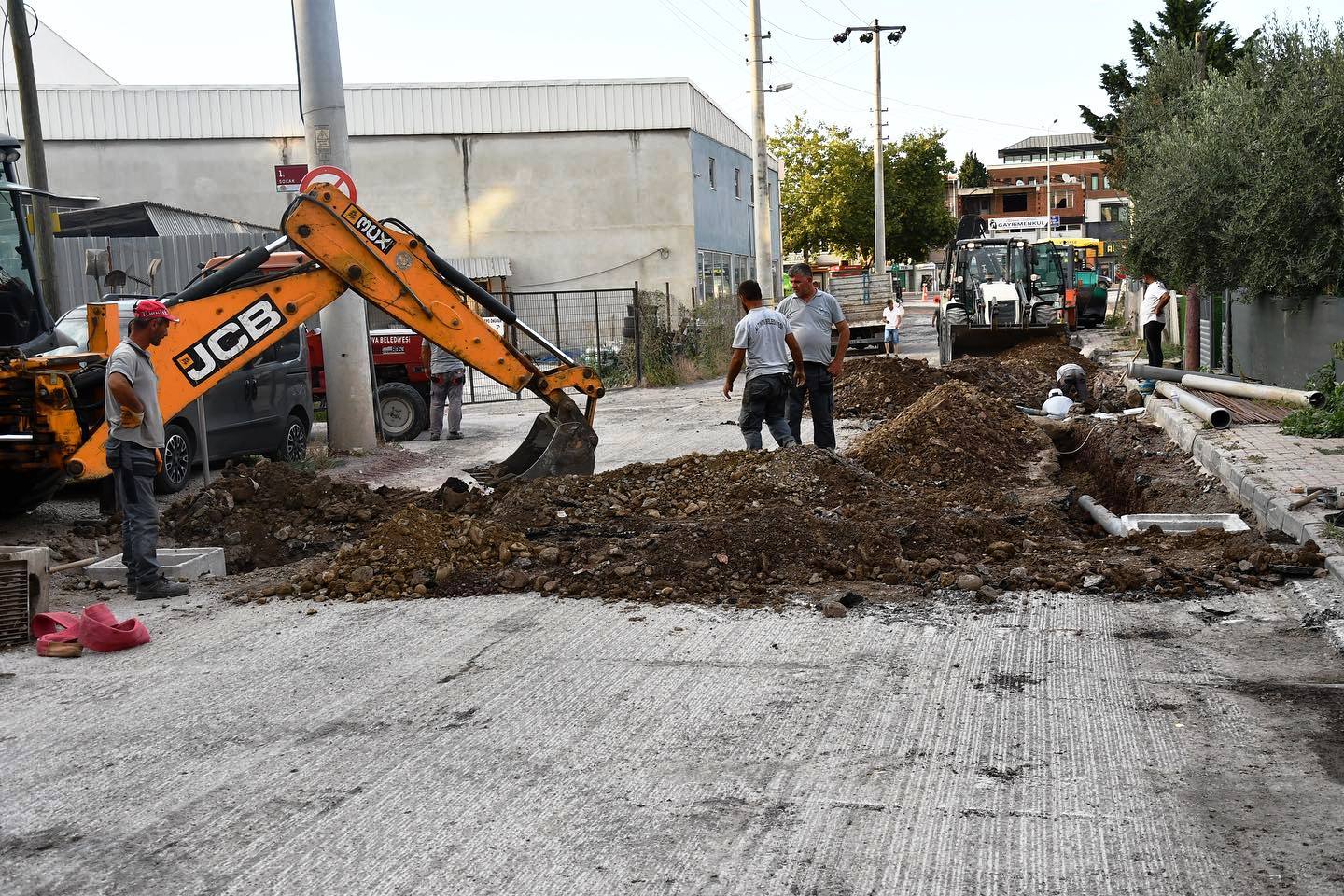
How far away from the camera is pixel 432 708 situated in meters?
5.45

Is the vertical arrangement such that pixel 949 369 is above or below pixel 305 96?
below

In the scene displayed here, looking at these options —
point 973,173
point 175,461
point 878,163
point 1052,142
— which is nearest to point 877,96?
point 878,163

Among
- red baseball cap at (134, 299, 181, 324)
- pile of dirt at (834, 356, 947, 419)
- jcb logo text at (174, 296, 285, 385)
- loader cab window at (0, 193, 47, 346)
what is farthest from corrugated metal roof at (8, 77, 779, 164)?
red baseball cap at (134, 299, 181, 324)

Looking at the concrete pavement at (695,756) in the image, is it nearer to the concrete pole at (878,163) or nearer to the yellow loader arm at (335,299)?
the yellow loader arm at (335,299)

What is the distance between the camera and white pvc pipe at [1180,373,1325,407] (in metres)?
13.3

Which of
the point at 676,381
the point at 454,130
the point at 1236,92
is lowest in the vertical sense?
the point at 676,381

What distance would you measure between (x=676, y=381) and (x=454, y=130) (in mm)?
12403

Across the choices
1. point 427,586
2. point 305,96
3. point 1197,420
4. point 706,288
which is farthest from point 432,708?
point 706,288

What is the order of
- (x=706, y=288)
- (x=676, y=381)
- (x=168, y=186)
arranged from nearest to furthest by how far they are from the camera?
(x=676, y=381), (x=168, y=186), (x=706, y=288)

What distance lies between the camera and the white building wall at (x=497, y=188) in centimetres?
3481

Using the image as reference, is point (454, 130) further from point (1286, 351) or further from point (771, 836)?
point (771, 836)

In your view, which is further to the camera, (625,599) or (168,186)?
(168,186)

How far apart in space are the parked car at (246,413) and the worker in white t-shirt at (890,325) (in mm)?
20202

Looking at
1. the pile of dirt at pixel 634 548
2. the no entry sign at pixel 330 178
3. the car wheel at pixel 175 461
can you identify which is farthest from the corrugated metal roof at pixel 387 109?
the pile of dirt at pixel 634 548
